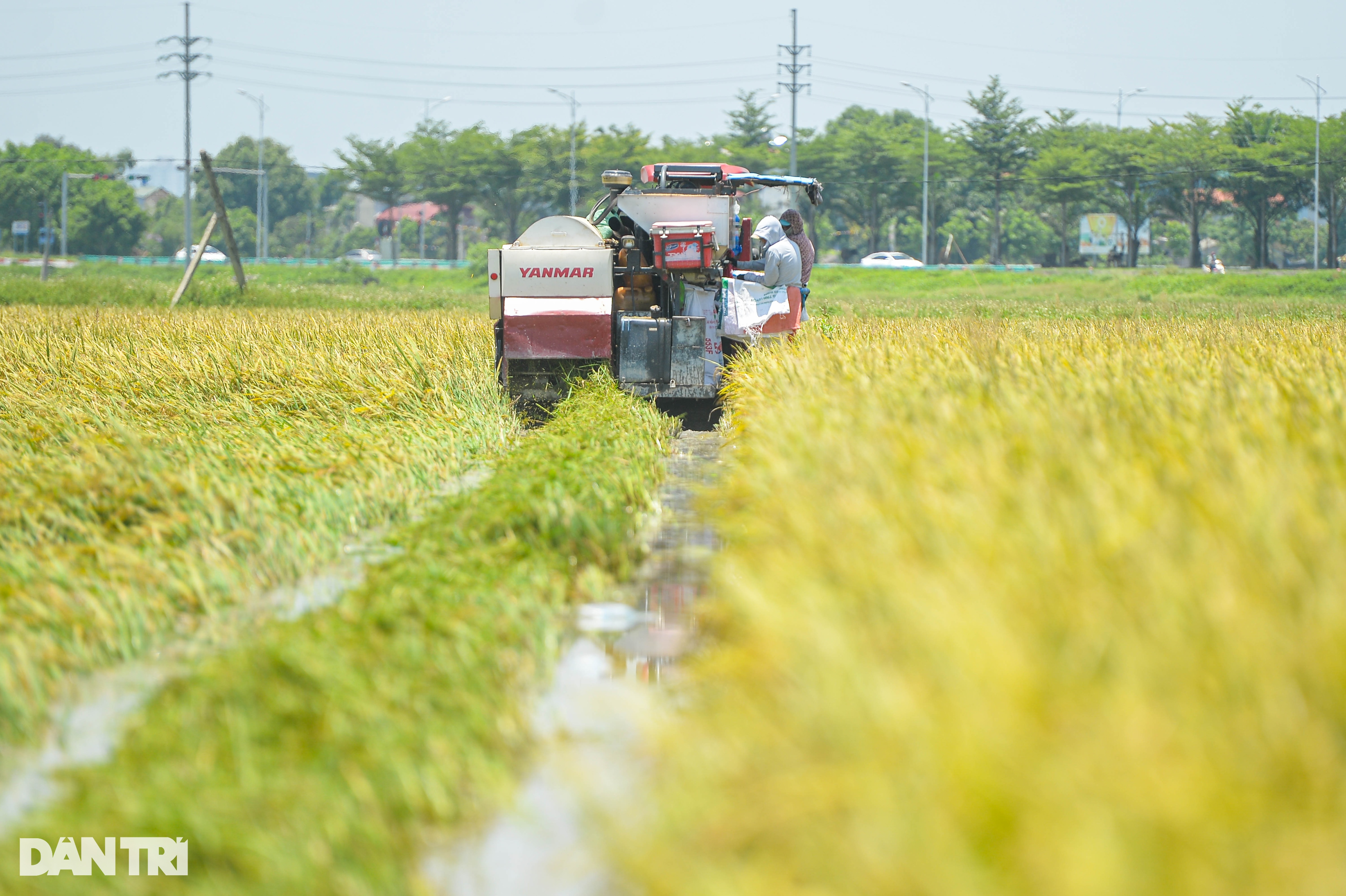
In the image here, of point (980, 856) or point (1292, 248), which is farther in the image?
point (1292, 248)

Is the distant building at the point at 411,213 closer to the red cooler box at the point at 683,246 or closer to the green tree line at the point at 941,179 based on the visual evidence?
the green tree line at the point at 941,179

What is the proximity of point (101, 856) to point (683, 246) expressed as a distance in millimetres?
8280

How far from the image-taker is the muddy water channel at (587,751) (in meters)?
2.82

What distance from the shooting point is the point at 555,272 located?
34.0 ft

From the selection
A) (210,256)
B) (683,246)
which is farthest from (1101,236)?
(683,246)

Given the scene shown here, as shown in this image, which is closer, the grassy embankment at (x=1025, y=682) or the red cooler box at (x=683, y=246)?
the grassy embankment at (x=1025, y=682)

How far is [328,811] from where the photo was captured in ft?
9.45

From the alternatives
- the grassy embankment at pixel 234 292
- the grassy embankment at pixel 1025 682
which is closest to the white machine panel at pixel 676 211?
the grassy embankment at pixel 1025 682

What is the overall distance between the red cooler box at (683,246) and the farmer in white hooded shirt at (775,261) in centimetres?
56

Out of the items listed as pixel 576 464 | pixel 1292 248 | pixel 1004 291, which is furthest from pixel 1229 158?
pixel 576 464

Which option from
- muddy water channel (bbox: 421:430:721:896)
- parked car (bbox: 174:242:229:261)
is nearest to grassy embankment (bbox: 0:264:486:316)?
parked car (bbox: 174:242:229:261)

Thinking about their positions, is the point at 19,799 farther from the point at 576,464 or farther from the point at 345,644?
the point at 576,464

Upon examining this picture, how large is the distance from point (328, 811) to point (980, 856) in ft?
4.84

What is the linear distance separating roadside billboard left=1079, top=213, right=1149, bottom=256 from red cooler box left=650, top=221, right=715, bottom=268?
68343 millimetres
